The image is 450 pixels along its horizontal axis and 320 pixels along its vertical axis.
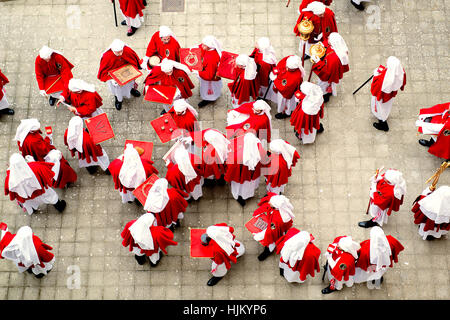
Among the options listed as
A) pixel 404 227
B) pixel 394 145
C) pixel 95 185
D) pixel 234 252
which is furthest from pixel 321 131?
pixel 95 185

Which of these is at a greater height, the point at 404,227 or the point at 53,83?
the point at 53,83

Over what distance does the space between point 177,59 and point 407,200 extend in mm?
6467

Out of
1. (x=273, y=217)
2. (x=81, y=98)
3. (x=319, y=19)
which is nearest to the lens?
(x=273, y=217)

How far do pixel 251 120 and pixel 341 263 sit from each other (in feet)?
12.9

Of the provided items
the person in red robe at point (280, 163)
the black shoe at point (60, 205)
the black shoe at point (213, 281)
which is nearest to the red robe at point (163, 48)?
the person in red robe at point (280, 163)

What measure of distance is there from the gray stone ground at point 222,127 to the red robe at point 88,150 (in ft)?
2.50

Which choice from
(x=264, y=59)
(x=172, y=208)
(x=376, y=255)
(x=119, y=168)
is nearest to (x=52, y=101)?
(x=119, y=168)

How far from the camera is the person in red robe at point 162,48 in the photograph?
17.3 metres

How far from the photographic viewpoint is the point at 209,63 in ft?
56.1

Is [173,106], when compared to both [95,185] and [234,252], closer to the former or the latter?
[95,185]

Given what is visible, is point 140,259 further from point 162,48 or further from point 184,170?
point 162,48

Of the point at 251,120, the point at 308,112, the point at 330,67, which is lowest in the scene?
the point at 251,120

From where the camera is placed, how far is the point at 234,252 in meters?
15.1

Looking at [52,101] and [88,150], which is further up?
[88,150]
